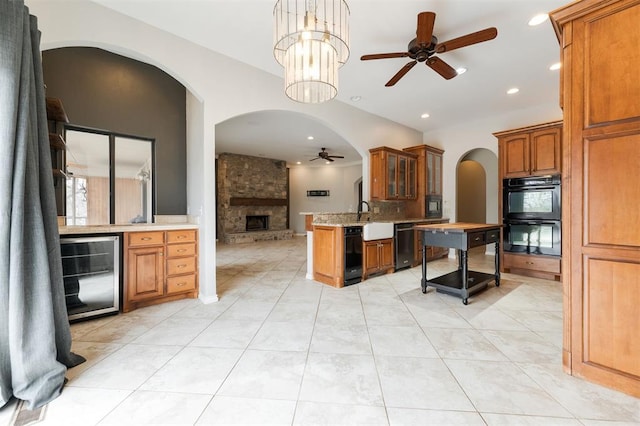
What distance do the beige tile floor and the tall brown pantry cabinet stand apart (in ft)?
0.90

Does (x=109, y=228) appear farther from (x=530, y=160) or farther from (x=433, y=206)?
(x=530, y=160)

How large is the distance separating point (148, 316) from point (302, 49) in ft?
9.66

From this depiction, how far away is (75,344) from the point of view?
2.12 m

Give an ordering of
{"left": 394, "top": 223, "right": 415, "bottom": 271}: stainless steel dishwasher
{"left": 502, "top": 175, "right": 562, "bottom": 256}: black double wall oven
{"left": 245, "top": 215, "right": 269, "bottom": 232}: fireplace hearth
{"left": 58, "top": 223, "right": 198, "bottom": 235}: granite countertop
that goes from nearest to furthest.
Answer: {"left": 58, "top": 223, "right": 198, "bottom": 235}: granite countertop, {"left": 502, "top": 175, "right": 562, "bottom": 256}: black double wall oven, {"left": 394, "top": 223, "right": 415, "bottom": 271}: stainless steel dishwasher, {"left": 245, "top": 215, "right": 269, "bottom": 232}: fireplace hearth

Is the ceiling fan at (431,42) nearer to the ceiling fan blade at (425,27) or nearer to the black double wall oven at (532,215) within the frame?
the ceiling fan blade at (425,27)

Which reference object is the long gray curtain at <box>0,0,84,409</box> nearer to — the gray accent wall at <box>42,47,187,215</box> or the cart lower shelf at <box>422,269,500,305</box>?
the gray accent wall at <box>42,47,187,215</box>

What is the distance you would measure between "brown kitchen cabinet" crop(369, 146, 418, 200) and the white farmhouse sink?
0.85 m

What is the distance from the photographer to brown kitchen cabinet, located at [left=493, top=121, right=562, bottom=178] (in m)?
3.98

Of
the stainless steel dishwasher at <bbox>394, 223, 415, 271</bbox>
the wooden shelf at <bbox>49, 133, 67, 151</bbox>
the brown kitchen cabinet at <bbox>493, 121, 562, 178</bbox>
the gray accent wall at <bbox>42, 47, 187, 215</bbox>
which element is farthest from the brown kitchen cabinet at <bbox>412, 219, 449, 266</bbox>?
the wooden shelf at <bbox>49, 133, 67, 151</bbox>

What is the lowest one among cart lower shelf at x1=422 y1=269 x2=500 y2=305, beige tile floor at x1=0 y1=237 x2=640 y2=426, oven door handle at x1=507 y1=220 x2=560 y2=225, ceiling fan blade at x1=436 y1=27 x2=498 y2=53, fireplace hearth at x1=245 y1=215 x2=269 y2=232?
beige tile floor at x1=0 y1=237 x2=640 y2=426

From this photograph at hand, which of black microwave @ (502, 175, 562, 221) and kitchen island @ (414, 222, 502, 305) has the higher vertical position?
black microwave @ (502, 175, 562, 221)

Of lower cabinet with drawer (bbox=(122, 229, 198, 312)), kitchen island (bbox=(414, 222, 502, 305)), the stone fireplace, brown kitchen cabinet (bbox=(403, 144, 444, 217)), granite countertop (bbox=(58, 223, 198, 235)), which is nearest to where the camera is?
granite countertop (bbox=(58, 223, 198, 235))

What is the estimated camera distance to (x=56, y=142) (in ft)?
8.66

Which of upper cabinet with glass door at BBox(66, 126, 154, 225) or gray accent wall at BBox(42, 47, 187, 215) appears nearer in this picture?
gray accent wall at BBox(42, 47, 187, 215)
